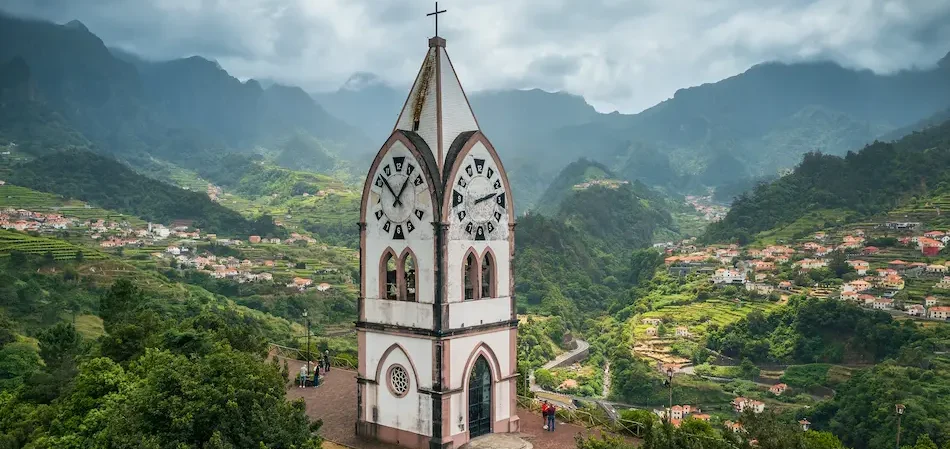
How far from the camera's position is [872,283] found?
244 feet

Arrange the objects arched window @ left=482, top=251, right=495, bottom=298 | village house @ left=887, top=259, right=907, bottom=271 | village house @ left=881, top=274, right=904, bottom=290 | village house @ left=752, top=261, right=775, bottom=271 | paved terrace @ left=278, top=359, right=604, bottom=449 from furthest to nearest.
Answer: village house @ left=752, top=261, right=775, bottom=271 → village house @ left=887, top=259, right=907, bottom=271 → village house @ left=881, top=274, right=904, bottom=290 → arched window @ left=482, top=251, right=495, bottom=298 → paved terrace @ left=278, top=359, right=604, bottom=449

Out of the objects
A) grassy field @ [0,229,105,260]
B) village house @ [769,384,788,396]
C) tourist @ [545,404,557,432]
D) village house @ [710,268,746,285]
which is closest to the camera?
tourist @ [545,404,557,432]

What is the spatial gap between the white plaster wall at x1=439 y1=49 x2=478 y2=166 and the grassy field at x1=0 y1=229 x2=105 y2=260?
55296mm

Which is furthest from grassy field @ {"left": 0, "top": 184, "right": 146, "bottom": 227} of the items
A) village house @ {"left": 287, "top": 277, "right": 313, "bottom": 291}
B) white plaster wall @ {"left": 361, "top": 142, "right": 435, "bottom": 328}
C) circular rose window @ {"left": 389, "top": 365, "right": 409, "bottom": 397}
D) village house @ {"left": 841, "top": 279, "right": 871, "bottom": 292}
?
circular rose window @ {"left": 389, "top": 365, "right": 409, "bottom": 397}

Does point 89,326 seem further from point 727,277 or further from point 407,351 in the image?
point 727,277

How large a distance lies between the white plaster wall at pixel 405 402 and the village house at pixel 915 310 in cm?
6247

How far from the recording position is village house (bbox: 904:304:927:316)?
65562 mm

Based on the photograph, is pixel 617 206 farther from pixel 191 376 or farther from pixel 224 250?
pixel 191 376

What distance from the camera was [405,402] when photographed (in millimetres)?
16469

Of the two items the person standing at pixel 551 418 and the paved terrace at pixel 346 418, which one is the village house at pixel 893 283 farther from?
the person standing at pixel 551 418

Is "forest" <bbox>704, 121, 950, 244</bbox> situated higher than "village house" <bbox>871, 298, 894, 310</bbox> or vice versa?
"forest" <bbox>704, 121, 950, 244</bbox>

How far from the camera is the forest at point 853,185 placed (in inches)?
3974

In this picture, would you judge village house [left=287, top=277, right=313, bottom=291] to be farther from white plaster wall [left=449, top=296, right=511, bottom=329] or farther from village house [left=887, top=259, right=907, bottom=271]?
white plaster wall [left=449, top=296, right=511, bottom=329]

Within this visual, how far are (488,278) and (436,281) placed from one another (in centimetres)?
190
